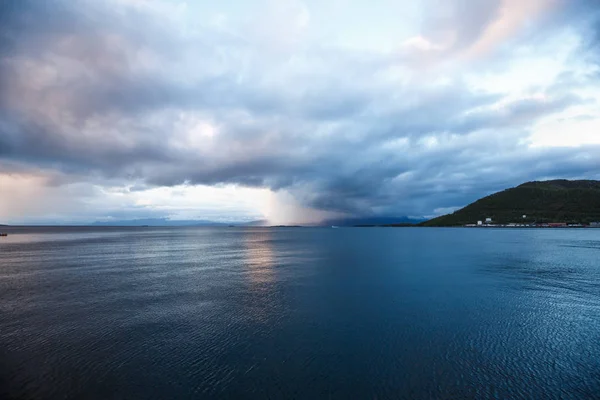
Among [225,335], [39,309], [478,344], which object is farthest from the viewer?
[39,309]

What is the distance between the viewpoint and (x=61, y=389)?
1600 cm

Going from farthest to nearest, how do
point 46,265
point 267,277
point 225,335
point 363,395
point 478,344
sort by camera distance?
point 46,265, point 267,277, point 225,335, point 478,344, point 363,395

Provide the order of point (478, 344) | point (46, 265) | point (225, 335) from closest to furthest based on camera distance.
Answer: point (478, 344) < point (225, 335) < point (46, 265)

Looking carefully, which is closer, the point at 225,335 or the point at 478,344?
the point at 478,344

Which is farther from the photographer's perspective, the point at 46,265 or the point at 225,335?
the point at 46,265

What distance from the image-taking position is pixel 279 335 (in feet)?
78.1

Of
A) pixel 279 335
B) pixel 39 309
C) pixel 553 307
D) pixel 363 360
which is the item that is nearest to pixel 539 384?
pixel 363 360

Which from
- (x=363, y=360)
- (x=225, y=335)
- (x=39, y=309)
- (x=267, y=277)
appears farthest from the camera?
(x=267, y=277)

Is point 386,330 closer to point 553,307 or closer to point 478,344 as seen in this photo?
point 478,344

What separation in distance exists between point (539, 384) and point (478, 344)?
216 inches

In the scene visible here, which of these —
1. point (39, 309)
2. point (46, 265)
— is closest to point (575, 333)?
point (39, 309)

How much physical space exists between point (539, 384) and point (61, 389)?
24014 mm

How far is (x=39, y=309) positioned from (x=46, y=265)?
127 feet

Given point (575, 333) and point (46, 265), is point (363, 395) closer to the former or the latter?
point (575, 333)
